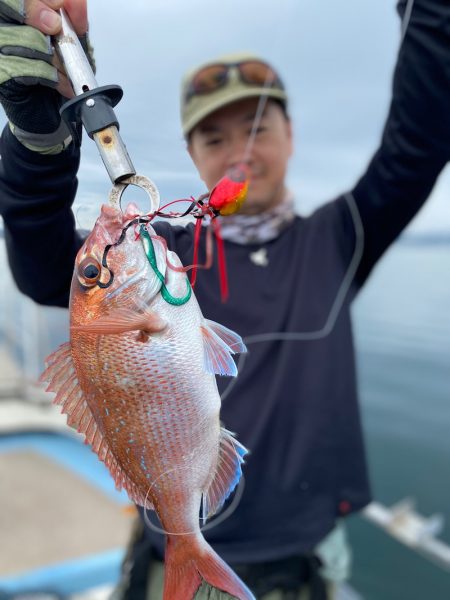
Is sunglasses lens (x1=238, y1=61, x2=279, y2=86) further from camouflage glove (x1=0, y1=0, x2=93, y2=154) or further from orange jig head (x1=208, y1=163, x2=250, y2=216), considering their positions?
orange jig head (x1=208, y1=163, x2=250, y2=216)

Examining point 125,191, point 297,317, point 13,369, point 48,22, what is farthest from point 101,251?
point 13,369

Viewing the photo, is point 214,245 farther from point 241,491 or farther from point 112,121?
point 112,121

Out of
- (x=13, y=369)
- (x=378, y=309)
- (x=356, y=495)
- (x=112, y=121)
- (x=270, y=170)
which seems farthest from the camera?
(x=378, y=309)

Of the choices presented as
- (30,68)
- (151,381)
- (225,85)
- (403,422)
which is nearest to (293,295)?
(225,85)

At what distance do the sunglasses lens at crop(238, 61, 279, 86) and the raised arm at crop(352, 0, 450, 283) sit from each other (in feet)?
1.54

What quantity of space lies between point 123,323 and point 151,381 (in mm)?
107

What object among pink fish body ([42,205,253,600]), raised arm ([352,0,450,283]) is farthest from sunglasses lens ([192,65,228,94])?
pink fish body ([42,205,253,600])

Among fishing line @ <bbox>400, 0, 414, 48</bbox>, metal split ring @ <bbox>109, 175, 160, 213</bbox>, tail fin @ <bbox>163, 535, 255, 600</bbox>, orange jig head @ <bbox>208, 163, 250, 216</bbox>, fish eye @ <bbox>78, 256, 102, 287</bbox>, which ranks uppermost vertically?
fishing line @ <bbox>400, 0, 414, 48</bbox>

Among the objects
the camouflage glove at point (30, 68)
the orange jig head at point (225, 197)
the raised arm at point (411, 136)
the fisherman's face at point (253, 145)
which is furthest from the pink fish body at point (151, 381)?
the raised arm at point (411, 136)

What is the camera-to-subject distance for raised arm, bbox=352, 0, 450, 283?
139cm

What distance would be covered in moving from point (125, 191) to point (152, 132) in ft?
0.48

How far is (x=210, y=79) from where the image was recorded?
1.77 m

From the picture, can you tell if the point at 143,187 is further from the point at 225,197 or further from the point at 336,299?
the point at 336,299

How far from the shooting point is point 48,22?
80 cm
